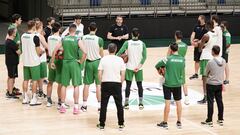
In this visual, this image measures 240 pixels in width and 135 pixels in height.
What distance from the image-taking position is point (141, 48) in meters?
10.2

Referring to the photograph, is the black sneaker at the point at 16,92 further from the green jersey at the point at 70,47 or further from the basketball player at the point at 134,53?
the basketball player at the point at 134,53

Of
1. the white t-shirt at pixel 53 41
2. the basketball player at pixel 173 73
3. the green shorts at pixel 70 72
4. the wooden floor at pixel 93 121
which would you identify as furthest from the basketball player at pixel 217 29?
the white t-shirt at pixel 53 41

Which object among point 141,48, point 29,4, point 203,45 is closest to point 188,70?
point 203,45

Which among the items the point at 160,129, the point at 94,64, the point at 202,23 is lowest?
the point at 160,129

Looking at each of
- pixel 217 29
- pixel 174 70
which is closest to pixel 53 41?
pixel 174 70

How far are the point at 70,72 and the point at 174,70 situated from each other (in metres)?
2.29

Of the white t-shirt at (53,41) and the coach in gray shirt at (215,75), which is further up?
the white t-shirt at (53,41)

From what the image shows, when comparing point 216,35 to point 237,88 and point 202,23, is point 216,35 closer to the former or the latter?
point 202,23

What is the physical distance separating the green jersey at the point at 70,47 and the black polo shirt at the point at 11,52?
151 centimetres

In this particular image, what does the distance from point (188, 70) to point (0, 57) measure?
6.47m

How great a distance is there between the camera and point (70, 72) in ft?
33.2

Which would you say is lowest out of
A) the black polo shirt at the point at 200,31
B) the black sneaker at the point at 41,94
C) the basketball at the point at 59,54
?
the black sneaker at the point at 41,94

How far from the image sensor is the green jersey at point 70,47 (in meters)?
9.89

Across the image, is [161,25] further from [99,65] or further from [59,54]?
[99,65]
